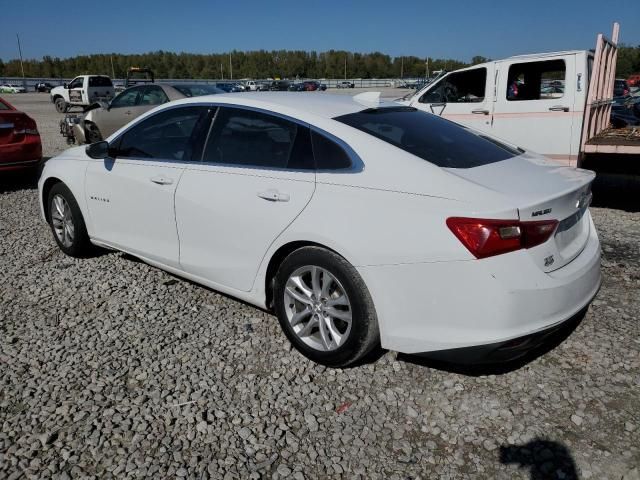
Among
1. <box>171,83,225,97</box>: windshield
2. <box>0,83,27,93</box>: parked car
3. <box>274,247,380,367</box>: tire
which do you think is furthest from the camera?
<box>0,83,27,93</box>: parked car

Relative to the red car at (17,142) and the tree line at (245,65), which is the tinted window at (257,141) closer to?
the red car at (17,142)

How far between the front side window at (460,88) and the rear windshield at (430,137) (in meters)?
4.63

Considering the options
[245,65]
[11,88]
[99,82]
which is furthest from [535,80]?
[245,65]

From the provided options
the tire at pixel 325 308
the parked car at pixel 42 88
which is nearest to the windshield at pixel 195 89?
the tire at pixel 325 308

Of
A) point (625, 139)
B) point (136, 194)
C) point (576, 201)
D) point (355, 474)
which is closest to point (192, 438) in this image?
point (355, 474)

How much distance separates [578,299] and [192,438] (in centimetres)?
208

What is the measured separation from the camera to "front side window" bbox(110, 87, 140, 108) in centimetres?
1185

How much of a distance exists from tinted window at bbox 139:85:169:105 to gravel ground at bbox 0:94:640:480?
26.4 feet

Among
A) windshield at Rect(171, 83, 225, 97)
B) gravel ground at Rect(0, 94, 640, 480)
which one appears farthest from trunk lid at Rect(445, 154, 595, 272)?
windshield at Rect(171, 83, 225, 97)

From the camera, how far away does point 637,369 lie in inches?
122

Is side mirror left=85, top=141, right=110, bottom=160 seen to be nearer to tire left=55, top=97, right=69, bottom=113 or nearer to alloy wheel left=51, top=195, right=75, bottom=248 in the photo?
alloy wheel left=51, top=195, right=75, bottom=248

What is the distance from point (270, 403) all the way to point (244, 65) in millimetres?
133024

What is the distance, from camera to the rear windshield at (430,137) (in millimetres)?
2912

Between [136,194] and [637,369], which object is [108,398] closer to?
[136,194]
